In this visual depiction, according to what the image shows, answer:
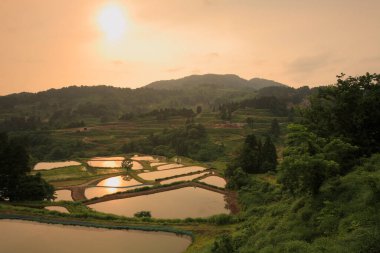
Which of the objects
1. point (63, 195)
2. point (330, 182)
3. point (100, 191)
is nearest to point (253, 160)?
point (100, 191)

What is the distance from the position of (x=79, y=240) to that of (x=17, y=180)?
711 inches

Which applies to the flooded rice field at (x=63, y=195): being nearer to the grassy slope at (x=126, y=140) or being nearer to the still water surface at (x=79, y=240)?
the grassy slope at (x=126, y=140)

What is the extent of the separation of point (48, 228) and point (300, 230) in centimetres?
2078

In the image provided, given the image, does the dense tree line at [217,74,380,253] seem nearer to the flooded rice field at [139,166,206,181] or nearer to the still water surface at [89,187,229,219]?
the still water surface at [89,187,229,219]

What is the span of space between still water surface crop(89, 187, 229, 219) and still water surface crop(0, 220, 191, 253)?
7.17 meters

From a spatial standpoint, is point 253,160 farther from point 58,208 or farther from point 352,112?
point 58,208

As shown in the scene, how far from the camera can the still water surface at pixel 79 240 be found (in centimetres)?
2262

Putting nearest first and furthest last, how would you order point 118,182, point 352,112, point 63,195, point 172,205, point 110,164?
1. point 352,112
2. point 172,205
3. point 63,195
4. point 118,182
5. point 110,164

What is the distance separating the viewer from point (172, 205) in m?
36.8

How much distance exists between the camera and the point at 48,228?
1063 inches

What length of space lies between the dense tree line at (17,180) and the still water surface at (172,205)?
7.03 metres

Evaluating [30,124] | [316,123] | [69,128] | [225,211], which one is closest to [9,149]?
[225,211]

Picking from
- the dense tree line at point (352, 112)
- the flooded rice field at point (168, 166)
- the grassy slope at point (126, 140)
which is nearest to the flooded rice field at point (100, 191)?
the grassy slope at point (126, 140)

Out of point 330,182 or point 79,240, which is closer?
point 330,182
